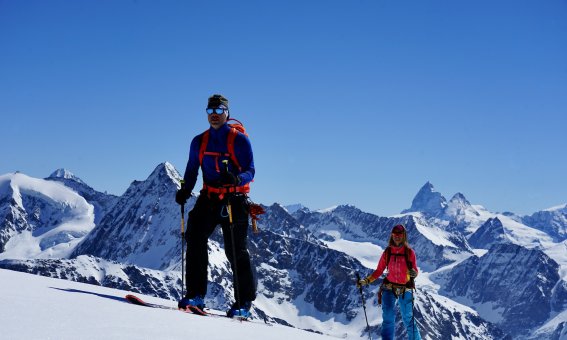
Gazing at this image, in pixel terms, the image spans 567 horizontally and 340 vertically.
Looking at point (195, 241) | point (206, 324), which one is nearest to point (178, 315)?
point (206, 324)

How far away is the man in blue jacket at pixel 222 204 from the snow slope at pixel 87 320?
1.44 m

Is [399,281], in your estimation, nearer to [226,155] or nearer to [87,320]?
[226,155]

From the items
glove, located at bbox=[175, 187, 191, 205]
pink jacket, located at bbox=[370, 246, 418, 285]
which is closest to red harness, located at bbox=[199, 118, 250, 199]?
glove, located at bbox=[175, 187, 191, 205]

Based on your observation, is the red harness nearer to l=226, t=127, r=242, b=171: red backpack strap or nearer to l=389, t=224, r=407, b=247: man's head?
l=226, t=127, r=242, b=171: red backpack strap

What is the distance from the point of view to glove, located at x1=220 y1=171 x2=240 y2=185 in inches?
405

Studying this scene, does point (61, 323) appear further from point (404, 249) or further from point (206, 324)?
point (404, 249)

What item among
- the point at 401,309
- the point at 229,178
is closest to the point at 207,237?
the point at 229,178

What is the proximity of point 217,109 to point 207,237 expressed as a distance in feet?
6.73

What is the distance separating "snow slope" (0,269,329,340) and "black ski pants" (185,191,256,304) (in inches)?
56.5

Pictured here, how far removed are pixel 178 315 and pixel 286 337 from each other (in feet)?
4.89

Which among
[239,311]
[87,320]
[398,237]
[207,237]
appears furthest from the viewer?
[398,237]

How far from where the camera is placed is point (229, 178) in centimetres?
1035

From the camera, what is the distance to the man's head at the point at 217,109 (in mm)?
10758

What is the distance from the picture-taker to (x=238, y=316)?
10164 millimetres
